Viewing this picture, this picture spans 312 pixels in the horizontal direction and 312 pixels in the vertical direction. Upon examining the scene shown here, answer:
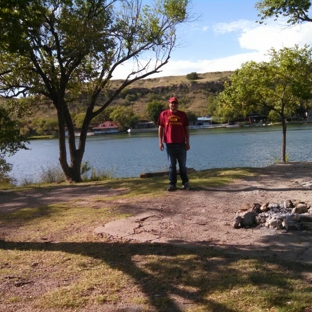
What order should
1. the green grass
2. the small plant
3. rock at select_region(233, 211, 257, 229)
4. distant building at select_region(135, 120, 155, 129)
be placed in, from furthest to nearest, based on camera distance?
the small plant → distant building at select_region(135, 120, 155, 129) → rock at select_region(233, 211, 257, 229) → the green grass

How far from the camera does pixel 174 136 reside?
8422 millimetres

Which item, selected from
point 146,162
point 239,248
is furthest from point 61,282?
point 146,162

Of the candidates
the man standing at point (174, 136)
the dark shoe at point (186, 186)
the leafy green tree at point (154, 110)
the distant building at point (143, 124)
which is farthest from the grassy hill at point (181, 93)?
the dark shoe at point (186, 186)

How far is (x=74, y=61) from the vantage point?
15539 mm

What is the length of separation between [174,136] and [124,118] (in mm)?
84791

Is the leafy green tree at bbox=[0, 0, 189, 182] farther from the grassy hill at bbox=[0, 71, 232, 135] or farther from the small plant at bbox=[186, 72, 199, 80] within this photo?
the small plant at bbox=[186, 72, 199, 80]

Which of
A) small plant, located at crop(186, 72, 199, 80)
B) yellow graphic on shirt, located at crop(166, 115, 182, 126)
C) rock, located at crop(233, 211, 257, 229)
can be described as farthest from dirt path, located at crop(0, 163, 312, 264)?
small plant, located at crop(186, 72, 199, 80)

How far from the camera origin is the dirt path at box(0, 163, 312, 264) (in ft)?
16.0

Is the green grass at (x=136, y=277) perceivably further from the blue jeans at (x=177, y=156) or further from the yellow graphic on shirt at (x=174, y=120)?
the yellow graphic on shirt at (x=174, y=120)

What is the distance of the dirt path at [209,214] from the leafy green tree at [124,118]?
80815mm

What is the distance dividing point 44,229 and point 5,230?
68 cm

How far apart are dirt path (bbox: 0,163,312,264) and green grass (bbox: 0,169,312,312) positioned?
0.33 meters

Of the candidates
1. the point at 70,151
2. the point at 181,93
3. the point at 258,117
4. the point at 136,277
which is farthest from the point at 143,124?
the point at 136,277

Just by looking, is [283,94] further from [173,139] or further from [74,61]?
[173,139]
